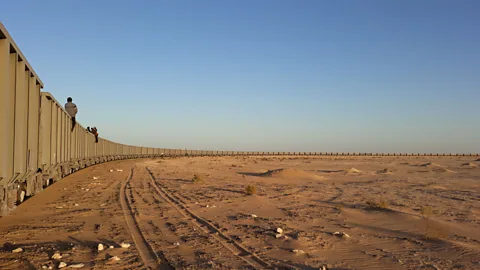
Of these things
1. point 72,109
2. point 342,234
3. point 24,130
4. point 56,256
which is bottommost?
point 342,234

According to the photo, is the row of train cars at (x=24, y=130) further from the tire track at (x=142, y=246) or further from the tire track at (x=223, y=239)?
the tire track at (x=223, y=239)

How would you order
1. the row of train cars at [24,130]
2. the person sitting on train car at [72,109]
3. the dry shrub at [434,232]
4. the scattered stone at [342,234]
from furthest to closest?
the person sitting on train car at [72,109] → the scattered stone at [342,234] → the dry shrub at [434,232] → the row of train cars at [24,130]

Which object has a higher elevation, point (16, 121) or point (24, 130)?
point (16, 121)

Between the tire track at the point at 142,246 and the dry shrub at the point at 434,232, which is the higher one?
the tire track at the point at 142,246

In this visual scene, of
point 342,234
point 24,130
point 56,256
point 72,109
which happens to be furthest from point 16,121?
point 72,109

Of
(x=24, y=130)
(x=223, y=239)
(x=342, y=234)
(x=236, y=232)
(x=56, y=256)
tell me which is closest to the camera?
(x=56, y=256)

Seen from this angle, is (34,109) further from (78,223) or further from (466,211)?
(466,211)

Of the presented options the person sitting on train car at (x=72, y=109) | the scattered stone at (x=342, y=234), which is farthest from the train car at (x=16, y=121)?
the person sitting on train car at (x=72, y=109)

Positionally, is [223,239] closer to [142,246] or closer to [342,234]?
[142,246]

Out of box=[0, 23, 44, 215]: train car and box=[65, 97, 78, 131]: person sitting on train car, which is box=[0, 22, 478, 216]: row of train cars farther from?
box=[65, 97, 78, 131]: person sitting on train car

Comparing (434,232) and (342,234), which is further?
(342,234)

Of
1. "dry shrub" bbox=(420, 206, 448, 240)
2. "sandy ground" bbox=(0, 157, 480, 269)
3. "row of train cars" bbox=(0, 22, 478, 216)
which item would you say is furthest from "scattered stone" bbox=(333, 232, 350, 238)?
"row of train cars" bbox=(0, 22, 478, 216)

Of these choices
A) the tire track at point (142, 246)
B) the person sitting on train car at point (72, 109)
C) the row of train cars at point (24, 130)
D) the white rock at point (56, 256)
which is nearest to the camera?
the tire track at point (142, 246)

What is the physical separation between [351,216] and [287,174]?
16.4m
